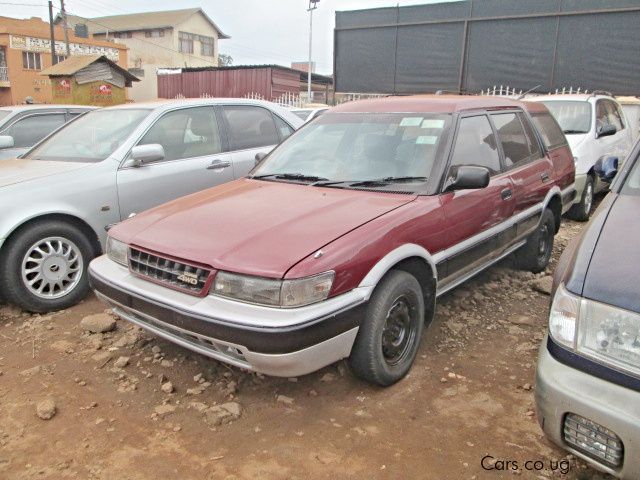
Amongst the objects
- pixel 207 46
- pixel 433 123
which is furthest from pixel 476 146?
pixel 207 46

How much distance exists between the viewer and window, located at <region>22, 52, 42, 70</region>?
33162mm

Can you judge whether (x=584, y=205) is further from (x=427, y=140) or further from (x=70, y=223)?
(x=70, y=223)

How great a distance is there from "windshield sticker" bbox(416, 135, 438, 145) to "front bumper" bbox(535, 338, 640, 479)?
1.80 meters

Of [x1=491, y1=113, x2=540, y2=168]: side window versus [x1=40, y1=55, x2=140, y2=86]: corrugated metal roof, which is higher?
[x1=40, y1=55, x2=140, y2=86]: corrugated metal roof

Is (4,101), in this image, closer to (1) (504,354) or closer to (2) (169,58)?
(2) (169,58)

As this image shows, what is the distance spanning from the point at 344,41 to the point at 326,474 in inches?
644

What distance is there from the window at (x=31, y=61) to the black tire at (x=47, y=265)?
117 ft

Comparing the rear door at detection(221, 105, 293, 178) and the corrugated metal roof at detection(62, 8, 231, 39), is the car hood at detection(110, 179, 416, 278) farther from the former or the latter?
the corrugated metal roof at detection(62, 8, 231, 39)

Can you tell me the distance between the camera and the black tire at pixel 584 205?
686 cm

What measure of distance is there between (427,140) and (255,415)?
210 centimetres

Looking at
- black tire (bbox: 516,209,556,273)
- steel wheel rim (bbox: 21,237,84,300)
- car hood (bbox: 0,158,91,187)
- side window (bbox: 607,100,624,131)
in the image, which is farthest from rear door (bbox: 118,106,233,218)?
side window (bbox: 607,100,624,131)

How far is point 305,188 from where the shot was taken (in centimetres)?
347

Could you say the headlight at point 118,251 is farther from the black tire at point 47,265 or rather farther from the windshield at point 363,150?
the windshield at point 363,150

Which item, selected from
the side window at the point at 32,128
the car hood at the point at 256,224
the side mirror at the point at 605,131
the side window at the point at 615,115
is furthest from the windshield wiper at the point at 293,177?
the side window at the point at 615,115
